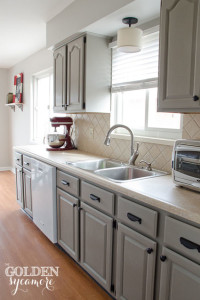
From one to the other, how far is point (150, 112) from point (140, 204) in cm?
111

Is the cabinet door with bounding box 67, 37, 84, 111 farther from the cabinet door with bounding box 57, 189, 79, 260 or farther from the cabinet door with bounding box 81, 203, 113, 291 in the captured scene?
the cabinet door with bounding box 81, 203, 113, 291

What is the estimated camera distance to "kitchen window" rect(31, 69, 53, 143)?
14.4ft

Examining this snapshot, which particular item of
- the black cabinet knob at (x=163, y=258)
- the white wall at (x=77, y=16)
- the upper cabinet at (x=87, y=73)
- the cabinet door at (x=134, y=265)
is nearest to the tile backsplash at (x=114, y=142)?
the upper cabinet at (x=87, y=73)

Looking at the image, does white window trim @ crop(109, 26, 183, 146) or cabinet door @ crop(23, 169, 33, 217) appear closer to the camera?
white window trim @ crop(109, 26, 183, 146)

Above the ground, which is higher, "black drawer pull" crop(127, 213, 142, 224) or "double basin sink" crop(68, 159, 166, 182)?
"double basin sink" crop(68, 159, 166, 182)

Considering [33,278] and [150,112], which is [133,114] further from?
[33,278]

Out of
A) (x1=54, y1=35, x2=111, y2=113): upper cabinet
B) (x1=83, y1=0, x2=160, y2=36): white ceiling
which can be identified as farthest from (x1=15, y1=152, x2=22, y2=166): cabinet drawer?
(x1=83, y1=0, x2=160, y2=36): white ceiling

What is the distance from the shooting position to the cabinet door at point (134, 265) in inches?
56.2

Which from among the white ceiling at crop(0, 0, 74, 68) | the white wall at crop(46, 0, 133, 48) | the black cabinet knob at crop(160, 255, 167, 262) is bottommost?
the black cabinet knob at crop(160, 255, 167, 262)

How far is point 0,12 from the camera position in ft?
9.12

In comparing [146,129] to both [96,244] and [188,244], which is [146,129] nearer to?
[96,244]

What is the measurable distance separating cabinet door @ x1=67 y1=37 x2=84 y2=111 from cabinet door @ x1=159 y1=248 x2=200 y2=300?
5.71 feet

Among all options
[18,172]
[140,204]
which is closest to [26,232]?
[18,172]

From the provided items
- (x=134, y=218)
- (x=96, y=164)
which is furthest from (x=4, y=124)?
(x=134, y=218)
